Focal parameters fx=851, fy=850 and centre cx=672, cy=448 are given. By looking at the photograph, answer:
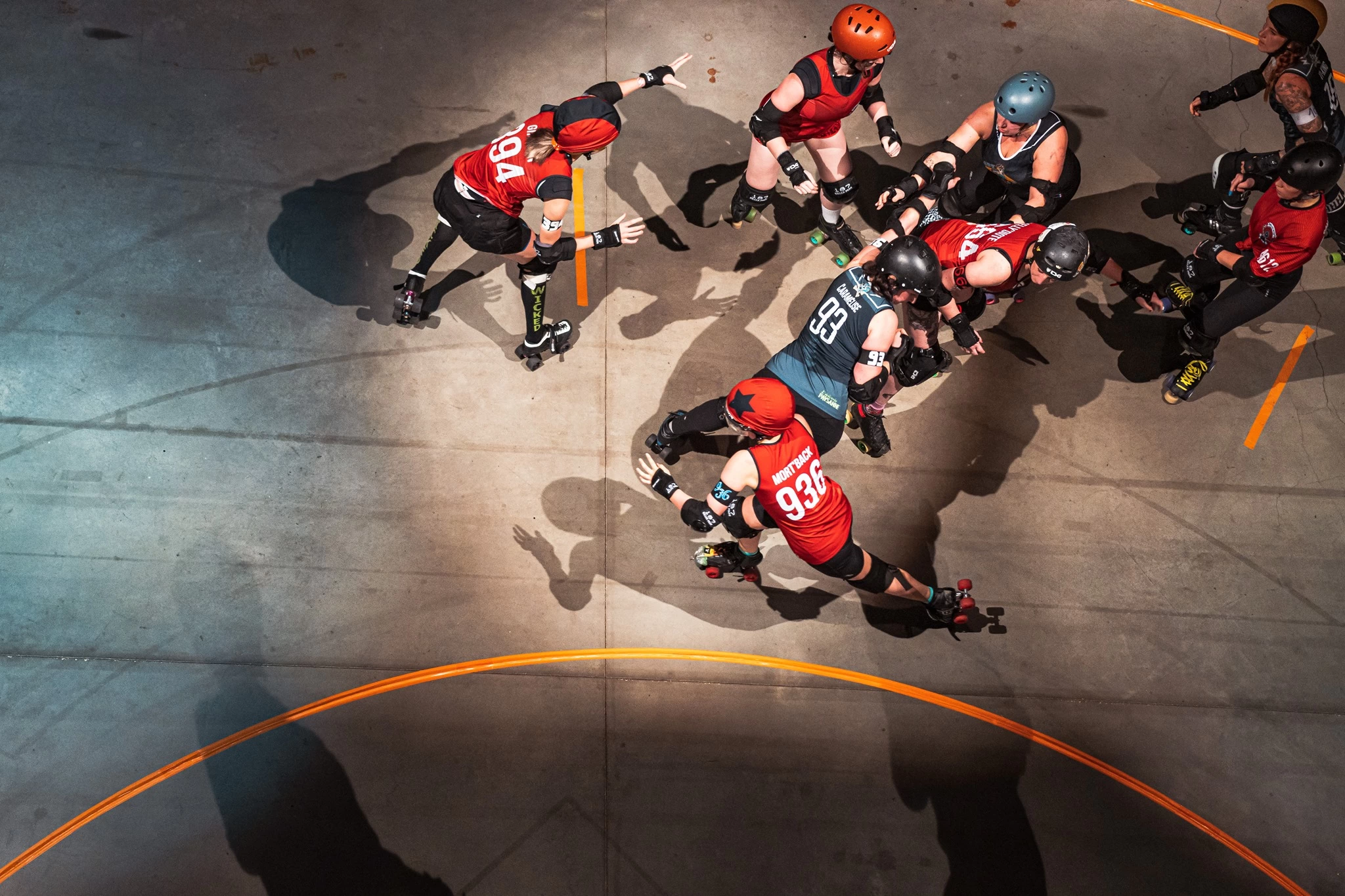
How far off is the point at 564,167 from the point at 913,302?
3055 millimetres

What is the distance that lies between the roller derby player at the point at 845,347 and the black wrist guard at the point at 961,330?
0.10 m

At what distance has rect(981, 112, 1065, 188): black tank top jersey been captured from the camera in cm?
703

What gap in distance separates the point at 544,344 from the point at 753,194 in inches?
93.7

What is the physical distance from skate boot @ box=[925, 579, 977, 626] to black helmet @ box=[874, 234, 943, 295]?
2.45 metres

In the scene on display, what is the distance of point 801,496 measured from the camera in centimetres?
585

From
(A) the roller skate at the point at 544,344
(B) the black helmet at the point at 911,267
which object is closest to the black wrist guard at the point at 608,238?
(A) the roller skate at the point at 544,344

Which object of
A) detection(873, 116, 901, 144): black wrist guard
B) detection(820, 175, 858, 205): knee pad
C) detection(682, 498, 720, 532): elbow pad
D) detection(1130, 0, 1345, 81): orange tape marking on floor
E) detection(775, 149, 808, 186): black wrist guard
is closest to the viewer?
detection(682, 498, 720, 532): elbow pad

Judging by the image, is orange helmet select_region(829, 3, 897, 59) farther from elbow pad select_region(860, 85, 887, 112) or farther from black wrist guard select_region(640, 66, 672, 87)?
A: black wrist guard select_region(640, 66, 672, 87)

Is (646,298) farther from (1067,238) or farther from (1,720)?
(1,720)

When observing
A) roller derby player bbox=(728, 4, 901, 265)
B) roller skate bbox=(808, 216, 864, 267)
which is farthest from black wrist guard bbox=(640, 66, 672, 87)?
roller skate bbox=(808, 216, 864, 267)

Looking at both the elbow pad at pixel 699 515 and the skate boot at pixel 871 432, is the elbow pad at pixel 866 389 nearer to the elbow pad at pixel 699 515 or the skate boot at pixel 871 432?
the skate boot at pixel 871 432

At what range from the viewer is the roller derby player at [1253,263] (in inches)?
259

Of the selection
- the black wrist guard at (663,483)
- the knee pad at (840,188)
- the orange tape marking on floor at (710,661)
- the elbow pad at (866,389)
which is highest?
the knee pad at (840,188)

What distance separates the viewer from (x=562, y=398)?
25.3ft
